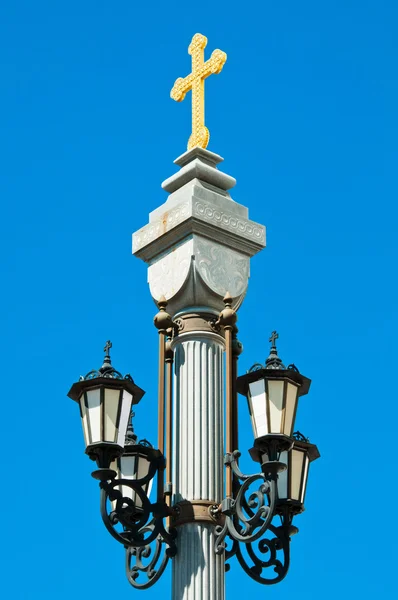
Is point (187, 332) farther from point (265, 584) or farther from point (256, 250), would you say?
point (265, 584)

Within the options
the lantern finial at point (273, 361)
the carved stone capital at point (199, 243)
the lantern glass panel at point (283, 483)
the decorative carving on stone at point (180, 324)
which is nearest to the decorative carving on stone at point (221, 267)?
the carved stone capital at point (199, 243)

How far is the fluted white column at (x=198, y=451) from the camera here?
9.42m

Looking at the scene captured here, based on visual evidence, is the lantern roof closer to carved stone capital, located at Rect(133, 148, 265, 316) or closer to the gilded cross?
carved stone capital, located at Rect(133, 148, 265, 316)

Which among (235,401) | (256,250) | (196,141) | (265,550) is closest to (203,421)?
(235,401)

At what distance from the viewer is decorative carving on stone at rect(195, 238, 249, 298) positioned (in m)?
10.5

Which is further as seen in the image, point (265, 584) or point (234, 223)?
point (234, 223)

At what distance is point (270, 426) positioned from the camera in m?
9.23

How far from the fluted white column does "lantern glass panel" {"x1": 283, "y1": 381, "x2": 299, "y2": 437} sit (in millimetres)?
803

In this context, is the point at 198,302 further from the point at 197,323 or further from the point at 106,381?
the point at 106,381

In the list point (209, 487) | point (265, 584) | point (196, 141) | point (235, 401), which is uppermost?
point (196, 141)

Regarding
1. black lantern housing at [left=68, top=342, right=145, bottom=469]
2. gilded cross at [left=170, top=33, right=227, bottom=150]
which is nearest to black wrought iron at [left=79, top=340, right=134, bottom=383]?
black lantern housing at [left=68, top=342, right=145, bottom=469]

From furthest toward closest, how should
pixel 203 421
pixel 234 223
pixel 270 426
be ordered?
pixel 234 223 < pixel 203 421 < pixel 270 426

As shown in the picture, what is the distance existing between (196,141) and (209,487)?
3.19 m

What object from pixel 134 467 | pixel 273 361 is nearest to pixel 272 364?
pixel 273 361
